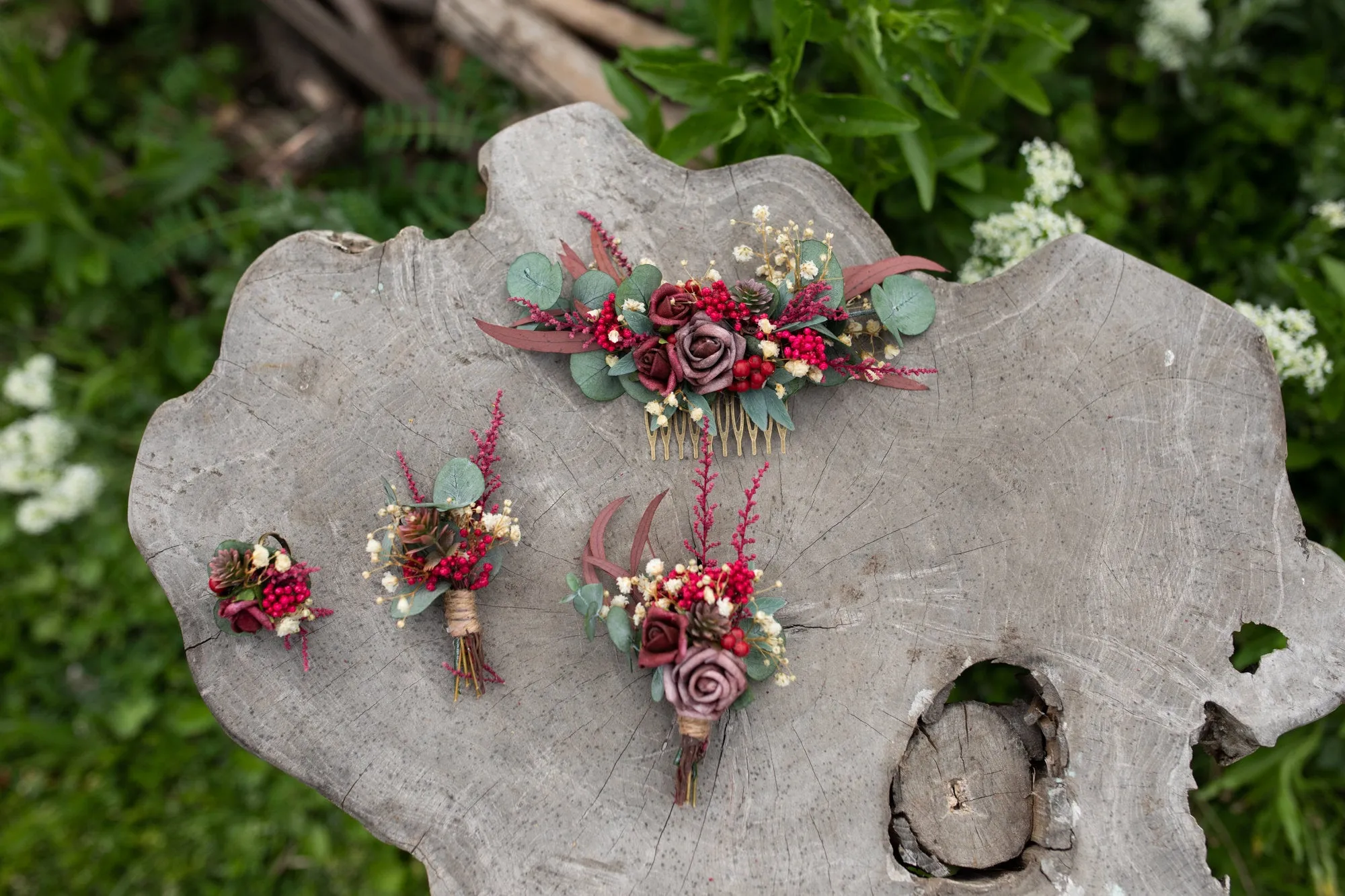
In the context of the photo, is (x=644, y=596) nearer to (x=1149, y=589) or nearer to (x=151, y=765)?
(x=1149, y=589)

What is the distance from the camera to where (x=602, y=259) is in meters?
2.18

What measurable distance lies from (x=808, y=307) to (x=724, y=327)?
22cm

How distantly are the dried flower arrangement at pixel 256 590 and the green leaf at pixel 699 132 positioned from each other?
1.51m

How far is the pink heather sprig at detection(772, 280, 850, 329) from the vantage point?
2.10m

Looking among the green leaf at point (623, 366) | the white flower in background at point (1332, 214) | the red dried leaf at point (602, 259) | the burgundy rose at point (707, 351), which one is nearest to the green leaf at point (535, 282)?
the red dried leaf at point (602, 259)

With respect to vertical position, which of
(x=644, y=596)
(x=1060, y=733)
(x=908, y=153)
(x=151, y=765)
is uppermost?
(x=908, y=153)

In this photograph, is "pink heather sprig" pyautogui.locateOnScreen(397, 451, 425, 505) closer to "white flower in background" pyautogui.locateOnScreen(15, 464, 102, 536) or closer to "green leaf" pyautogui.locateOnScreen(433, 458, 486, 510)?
"green leaf" pyautogui.locateOnScreen(433, 458, 486, 510)

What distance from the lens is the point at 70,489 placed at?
10.8ft

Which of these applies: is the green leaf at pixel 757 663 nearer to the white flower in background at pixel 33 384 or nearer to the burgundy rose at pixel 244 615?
the burgundy rose at pixel 244 615

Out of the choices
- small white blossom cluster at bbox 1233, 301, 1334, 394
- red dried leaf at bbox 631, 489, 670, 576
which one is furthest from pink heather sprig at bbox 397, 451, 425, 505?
small white blossom cluster at bbox 1233, 301, 1334, 394

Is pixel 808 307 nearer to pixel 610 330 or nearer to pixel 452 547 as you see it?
pixel 610 330

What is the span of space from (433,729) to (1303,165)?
12.1 ft

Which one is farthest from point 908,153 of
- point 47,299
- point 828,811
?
point 47,299

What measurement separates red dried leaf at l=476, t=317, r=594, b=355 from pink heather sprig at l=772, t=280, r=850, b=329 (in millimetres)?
500
